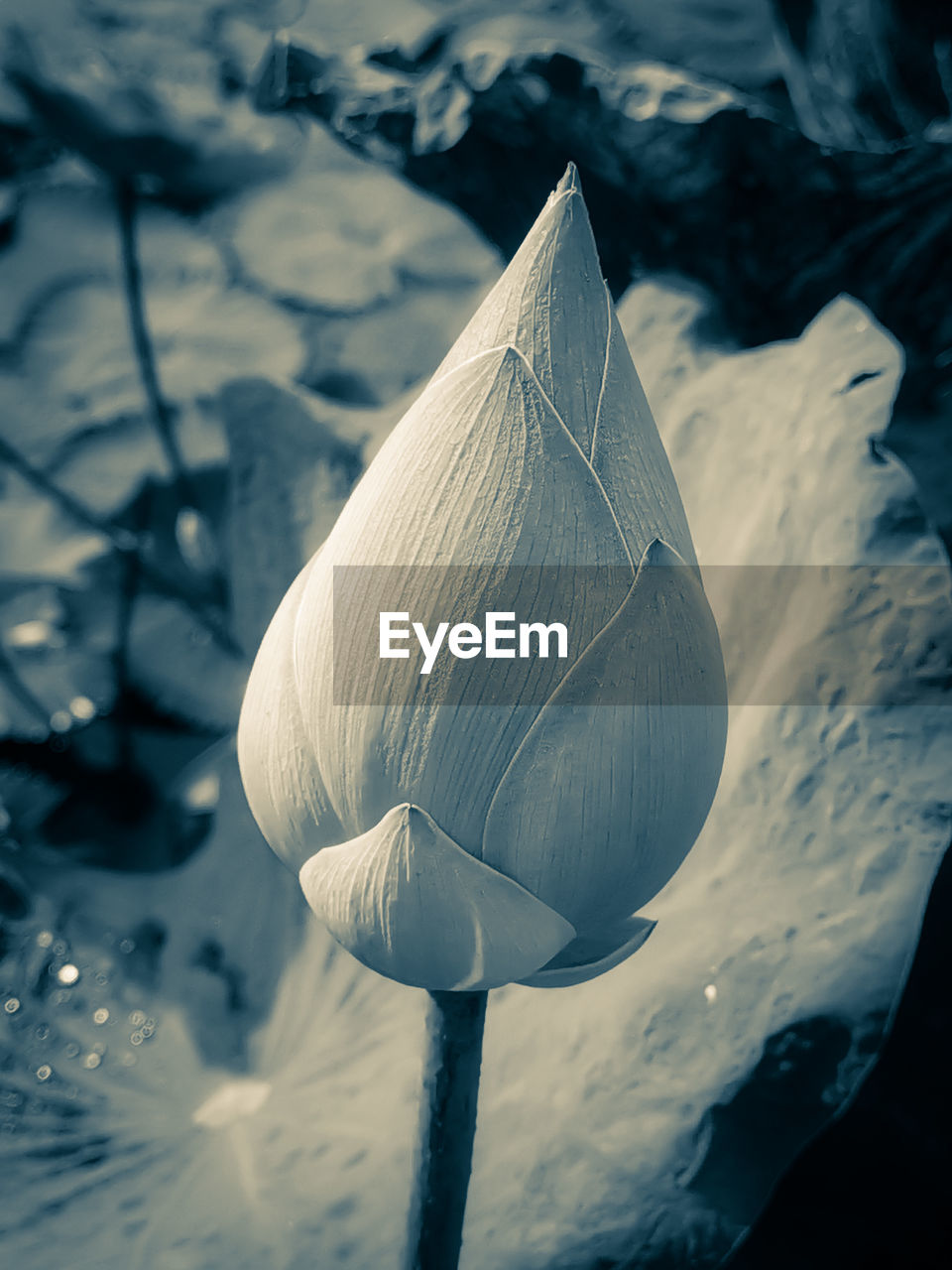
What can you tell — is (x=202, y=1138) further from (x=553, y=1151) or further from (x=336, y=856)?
(x=336, y=856)

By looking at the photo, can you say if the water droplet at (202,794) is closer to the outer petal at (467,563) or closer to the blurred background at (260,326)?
the blurred background at (260,326)

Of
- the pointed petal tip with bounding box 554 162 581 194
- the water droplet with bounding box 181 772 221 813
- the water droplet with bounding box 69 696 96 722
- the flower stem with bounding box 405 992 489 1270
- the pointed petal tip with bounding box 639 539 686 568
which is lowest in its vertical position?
the water droplet with bounding box 181 772 221 813

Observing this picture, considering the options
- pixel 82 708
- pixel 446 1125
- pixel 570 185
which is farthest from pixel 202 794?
pixel 570 185

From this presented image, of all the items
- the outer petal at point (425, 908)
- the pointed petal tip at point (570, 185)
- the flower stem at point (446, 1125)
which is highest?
the pointed petal tip at point (570, 185)

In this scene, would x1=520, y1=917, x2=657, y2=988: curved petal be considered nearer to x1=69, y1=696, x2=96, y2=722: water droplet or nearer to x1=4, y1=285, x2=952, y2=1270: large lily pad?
x1=4, y1=285, x2=952, y2=1270: large lily pad

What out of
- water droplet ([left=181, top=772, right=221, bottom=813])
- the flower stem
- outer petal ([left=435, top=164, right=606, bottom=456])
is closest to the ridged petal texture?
outer petal ([left=435, top=164, right=606, bottom=456])

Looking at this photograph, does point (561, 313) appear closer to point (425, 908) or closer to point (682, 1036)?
point (425, 908)

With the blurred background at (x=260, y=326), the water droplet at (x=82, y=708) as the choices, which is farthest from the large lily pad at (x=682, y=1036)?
the water droplet at (x=82, y=708)
